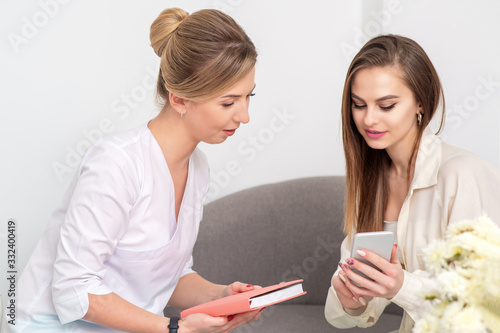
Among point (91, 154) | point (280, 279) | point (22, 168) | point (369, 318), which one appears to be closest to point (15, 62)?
point (22, 168)

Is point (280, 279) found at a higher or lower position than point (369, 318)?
lower

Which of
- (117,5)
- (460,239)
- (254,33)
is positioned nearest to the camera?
(460,239)

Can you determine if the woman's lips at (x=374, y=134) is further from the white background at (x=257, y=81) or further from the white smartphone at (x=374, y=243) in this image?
the white background at (x=257, y=81)

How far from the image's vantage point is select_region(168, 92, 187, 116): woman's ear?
158 cm

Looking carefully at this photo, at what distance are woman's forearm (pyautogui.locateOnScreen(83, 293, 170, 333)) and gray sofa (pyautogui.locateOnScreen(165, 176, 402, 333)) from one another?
95 centimetres

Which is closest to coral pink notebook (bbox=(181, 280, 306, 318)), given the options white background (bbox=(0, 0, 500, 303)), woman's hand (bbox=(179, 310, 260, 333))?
woman's hand (bbox=(179, 310, 260, 333))

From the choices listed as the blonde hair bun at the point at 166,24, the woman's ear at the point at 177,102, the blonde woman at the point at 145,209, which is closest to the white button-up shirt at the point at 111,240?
the blonde woman at the point at 145,209

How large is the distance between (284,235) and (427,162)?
3.10 ft

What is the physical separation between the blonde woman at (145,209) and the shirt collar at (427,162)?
0.55 meters

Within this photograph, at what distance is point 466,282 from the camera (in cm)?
81

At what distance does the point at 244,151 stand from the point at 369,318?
1.20 meters

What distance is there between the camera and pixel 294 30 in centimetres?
289

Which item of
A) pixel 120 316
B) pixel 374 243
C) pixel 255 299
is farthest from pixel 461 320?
pixel 120 316

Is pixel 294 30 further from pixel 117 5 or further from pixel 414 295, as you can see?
pixel 414 295
